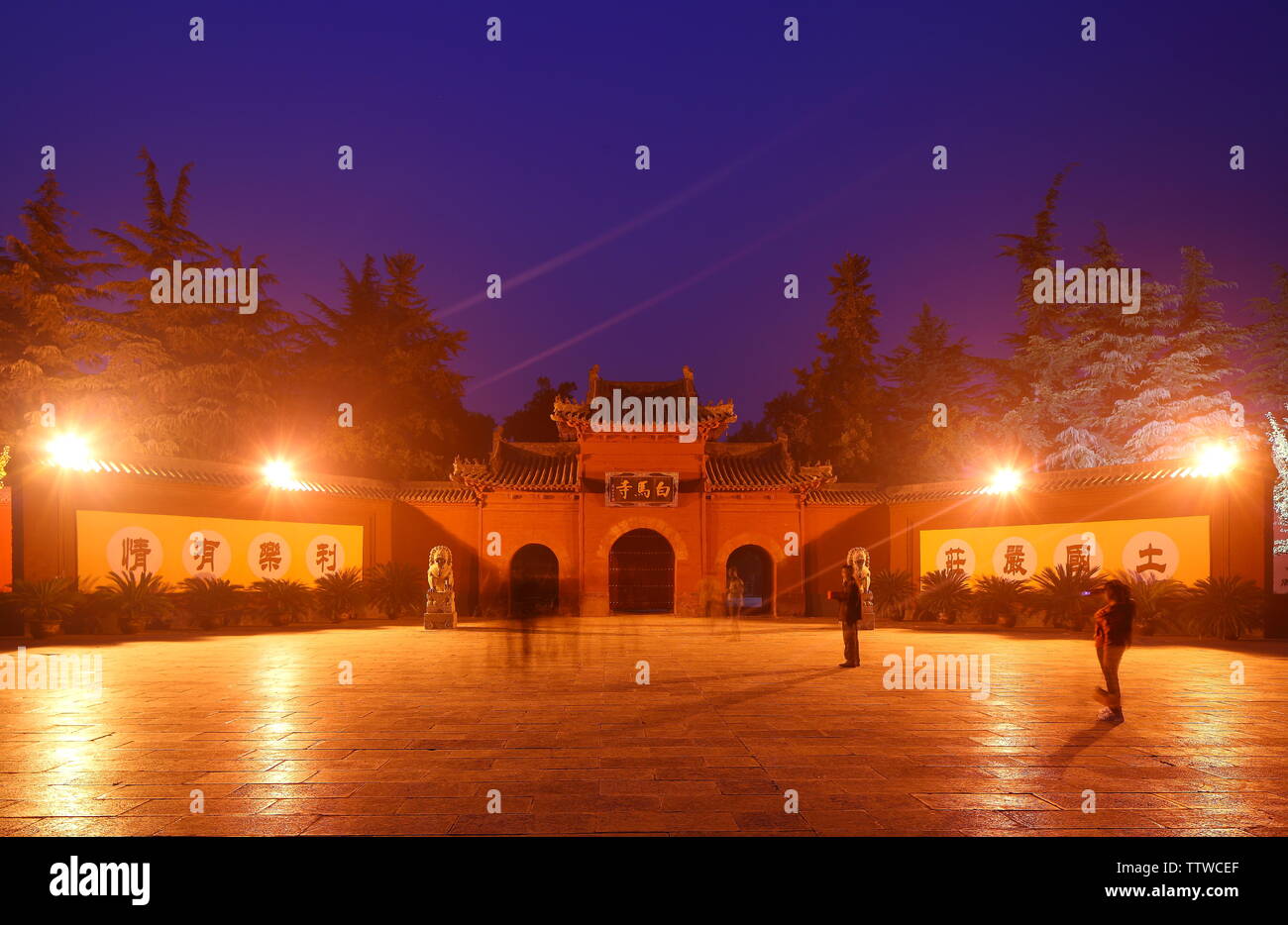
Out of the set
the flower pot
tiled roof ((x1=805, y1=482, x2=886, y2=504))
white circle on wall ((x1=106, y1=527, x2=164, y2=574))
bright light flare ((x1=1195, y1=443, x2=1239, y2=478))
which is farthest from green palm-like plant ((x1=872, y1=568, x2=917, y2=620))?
the flower pot

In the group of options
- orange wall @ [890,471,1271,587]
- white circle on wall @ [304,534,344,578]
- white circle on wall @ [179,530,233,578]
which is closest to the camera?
orange wall @ [890,471,1271,587]

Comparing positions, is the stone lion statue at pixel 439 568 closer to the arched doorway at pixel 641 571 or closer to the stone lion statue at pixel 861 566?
the arched doorway at pixel 641 571

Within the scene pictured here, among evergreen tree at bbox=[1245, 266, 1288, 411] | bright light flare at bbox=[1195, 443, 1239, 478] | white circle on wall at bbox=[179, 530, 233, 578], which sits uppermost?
evergreen tree at bbox=[1245, 266, 1288, 411]

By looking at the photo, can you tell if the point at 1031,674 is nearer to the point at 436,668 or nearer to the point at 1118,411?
the point at 436,668

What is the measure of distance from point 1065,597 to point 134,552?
20216 mm

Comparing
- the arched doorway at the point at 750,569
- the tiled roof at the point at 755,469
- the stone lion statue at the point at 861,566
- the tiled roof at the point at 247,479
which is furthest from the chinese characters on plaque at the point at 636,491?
the arched doorway at the point at 750,569

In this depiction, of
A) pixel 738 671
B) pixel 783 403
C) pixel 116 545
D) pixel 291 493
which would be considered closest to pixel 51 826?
pixel 738 671

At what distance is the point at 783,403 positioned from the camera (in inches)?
1593

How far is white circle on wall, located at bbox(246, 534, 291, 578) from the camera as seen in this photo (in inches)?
737

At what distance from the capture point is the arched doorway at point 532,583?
2208 centimetres

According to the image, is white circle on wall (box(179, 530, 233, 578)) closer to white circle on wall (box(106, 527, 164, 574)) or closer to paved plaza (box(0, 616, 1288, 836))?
white circle on wall (box(106, 527, 164, 574))

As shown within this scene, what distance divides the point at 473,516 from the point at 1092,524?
1600 cm

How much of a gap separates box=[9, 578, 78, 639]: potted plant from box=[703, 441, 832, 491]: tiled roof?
15014 mm

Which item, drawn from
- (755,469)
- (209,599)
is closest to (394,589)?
(209,599)
